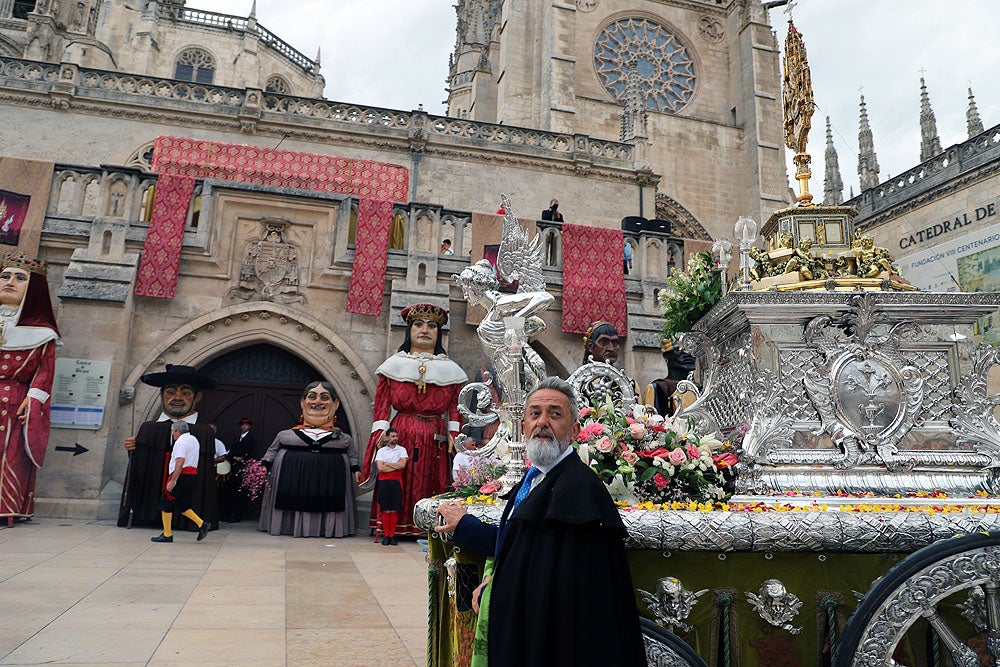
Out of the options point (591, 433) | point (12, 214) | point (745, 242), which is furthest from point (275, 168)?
point (591, 433)

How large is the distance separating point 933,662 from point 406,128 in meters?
18.1

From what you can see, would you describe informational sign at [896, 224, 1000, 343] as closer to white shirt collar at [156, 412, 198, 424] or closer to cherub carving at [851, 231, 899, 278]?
cherub carving at [851, 231, 899, 278]

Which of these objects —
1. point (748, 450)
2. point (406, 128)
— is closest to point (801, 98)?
point (748, 450)

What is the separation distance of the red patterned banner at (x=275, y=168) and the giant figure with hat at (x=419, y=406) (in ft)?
18.9

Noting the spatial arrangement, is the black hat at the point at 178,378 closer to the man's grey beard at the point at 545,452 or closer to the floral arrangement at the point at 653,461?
the floral arrangement at the point at 653,461

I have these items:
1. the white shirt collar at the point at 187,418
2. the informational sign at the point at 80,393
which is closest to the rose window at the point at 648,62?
the white shirt collar at the point at 187,418

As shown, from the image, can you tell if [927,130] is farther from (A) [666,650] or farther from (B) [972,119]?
(A) [666,650]

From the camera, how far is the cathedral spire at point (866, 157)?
99.1 feet

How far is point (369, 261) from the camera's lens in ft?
39.3

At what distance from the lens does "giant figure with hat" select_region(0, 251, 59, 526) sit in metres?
9.39

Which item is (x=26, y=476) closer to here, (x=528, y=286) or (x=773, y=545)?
(x=528, y=286)

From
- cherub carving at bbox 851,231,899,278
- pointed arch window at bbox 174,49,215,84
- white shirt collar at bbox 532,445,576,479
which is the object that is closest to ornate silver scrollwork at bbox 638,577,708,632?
white shirt collar at bbox 532,445,576,479

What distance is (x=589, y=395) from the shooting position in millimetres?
4348

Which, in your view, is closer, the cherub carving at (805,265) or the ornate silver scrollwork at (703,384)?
the cherub carving at (805,265)
